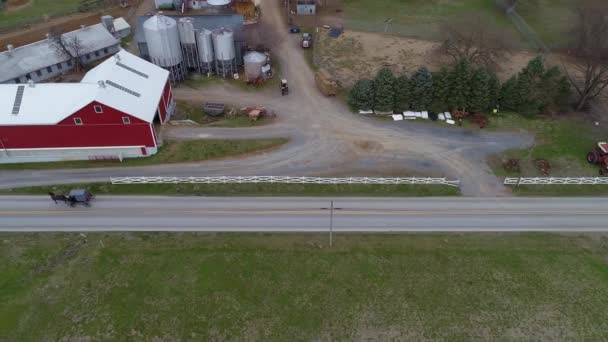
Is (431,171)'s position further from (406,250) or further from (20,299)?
(20,299)

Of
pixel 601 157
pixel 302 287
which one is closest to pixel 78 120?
pixel 302 287

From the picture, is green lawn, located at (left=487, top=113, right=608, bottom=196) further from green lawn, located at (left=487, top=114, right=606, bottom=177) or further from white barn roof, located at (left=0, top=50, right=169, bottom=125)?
white barn roof, located at (left=0, top=50, right=169, bottom=125)

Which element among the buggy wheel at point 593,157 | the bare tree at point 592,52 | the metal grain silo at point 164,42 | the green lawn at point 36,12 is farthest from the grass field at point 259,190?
the green lawn at point 36,12

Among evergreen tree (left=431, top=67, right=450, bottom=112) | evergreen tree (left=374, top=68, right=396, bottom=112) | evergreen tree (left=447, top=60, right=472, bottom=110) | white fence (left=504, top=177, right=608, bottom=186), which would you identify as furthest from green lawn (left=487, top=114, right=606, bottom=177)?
evergreen tree (left=374, top=68, right=396, bottom=112)

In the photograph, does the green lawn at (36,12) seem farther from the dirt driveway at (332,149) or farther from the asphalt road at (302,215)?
the asphalt road at (302,215)

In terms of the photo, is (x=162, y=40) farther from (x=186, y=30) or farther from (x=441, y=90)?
(x=441, y=90)

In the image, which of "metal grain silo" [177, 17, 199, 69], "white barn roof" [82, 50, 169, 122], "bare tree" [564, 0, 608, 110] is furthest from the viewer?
"metal grain silo" [177, 17, 199, 69]
